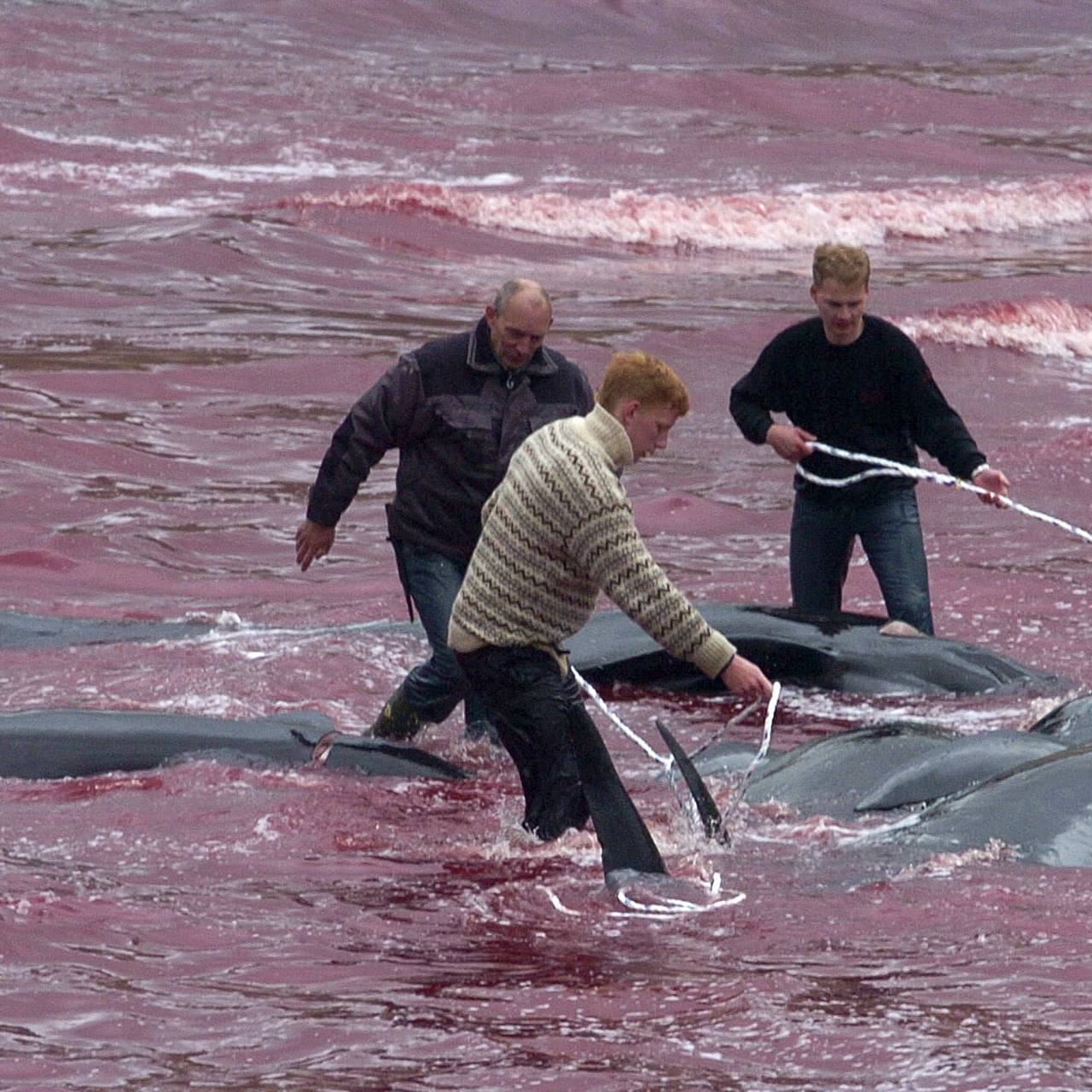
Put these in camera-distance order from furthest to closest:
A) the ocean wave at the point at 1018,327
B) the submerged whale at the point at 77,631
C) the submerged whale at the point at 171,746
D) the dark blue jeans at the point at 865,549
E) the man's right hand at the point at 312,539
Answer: the ocean wave at the point at 1018,327
the submerged whale at the point at 77,631
the dark blue jeans at the point at 865,549
the submerged whale at the point at 171,746
the man's right hand at the point at 312,539

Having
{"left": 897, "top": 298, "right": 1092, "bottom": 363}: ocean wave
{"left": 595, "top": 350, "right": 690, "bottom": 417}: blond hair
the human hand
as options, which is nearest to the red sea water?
{"left": 897, "top": 298, "right": 1092, "bottom": 363}: ocean wave

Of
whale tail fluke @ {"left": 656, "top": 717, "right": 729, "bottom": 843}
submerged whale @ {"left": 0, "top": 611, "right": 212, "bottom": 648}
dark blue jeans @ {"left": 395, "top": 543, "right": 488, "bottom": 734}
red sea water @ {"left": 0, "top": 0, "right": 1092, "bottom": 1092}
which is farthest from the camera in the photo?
submerged whale @ {"left": 0, "top": 611, "right": 212, "bottom": 648}

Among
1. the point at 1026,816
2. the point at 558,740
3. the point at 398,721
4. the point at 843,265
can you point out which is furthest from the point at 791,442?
the point at 558,740

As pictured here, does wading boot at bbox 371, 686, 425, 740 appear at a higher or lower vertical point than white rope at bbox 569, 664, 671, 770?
lower

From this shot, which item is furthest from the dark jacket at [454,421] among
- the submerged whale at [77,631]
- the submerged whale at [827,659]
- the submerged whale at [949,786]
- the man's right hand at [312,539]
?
the submerged whale at [77,631]

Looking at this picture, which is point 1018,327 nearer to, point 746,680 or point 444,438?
point 444,438

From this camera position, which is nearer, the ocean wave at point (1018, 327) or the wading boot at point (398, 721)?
the wading boot at point (398, 721)

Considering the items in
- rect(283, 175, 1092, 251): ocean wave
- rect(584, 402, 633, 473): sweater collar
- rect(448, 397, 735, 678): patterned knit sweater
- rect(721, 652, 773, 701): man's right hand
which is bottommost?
rect(721, 652, 773, 701): man's right hand

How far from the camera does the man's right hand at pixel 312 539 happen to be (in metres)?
9.05

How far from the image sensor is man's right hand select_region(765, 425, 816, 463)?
31.0 ft

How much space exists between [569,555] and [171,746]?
297 centimetres

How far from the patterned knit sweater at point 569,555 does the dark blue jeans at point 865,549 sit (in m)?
3.07

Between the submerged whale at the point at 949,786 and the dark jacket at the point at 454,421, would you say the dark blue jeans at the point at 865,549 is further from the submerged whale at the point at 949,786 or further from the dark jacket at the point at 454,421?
the dark jacket at the point at 454,421

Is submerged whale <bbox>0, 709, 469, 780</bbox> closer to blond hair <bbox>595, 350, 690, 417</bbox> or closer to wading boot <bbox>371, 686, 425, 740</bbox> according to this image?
wading boot <bbox>371, 686, 425, 740</bbox>
